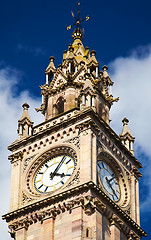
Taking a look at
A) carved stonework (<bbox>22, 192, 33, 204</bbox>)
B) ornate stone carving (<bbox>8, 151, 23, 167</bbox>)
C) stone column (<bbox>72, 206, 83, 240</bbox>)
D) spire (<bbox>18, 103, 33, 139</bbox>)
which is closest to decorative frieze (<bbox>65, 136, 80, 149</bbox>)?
ornate stone carving (<bbox>8, 151, 23, 167</bbox>)

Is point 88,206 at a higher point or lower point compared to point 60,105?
lower

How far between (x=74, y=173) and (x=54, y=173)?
1910 mm

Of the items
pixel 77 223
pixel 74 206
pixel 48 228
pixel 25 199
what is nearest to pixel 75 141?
pixel 25 199

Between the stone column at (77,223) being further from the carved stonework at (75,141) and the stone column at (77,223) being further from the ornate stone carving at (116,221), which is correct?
the carved stonework at (75,141)

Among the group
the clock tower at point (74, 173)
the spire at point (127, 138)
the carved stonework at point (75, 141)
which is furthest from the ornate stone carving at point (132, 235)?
the spire at point (127, 138)

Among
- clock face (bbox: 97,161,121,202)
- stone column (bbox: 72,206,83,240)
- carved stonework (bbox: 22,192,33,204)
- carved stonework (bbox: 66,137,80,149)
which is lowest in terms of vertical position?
stone column (bbox: 72,206,83,240)

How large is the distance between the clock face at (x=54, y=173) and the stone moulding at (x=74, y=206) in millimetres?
1390

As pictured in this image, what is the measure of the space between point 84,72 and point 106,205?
41.8ft

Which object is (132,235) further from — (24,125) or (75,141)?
(24,125)

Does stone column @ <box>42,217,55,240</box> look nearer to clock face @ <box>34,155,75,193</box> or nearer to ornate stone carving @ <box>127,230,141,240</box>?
clock face @ <box>34,155,75,193</box>

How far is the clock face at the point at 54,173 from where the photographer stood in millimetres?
55562

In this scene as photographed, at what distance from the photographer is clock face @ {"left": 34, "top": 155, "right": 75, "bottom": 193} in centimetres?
5556

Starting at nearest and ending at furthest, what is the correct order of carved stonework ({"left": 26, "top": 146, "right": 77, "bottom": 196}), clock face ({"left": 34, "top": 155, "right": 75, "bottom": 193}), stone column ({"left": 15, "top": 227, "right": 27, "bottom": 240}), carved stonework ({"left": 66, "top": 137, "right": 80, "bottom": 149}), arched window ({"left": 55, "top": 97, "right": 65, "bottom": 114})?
stone column ({"left": 15, "top": 227, "right": 27, "bottom": 240}), clock face ({"left": 34, "top": 155, "right": 75, "bottom": 193}), carved stonework ({"left": 66, "top": 137, "right": 80, "bottom": 149}), carved stonework ({"left": 26, "top": 146, "right": 77, "bottom": 196}), arched window ({"left": 55, "top": 97, "right": 65, "bottom": 114})

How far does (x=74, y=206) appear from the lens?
5322 centimetres
